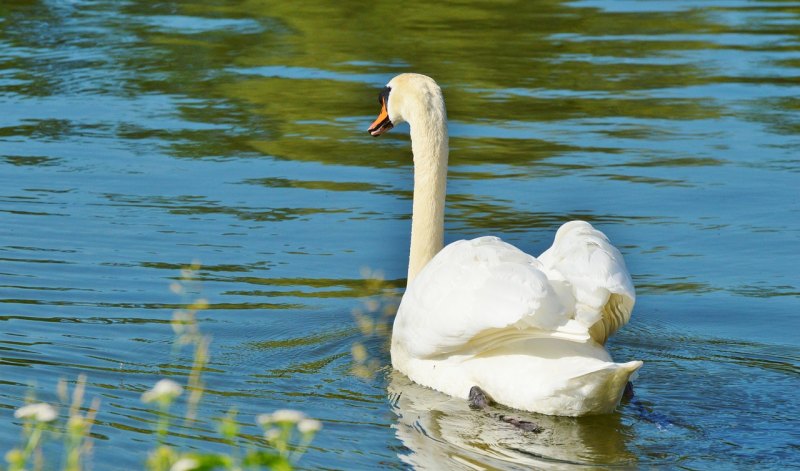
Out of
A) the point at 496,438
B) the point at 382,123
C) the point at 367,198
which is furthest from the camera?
the point at 367,198

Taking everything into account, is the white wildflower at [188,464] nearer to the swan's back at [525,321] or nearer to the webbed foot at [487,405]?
the swan's back at [525,321]

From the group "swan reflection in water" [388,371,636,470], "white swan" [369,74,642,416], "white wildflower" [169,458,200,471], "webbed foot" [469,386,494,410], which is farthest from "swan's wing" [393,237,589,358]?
"white wildflower" [169,458,200,471]

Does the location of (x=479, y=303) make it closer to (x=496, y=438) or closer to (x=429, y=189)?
(x=496, y=438)

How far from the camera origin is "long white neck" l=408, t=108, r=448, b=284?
25.5 ft

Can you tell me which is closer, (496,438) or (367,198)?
(496,438)

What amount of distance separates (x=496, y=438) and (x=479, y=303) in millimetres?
524

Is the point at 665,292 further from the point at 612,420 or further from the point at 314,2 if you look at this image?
the point at 314,2

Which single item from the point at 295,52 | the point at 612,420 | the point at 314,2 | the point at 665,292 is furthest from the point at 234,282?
the point at 314,2

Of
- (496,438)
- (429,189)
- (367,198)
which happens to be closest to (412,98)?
(429,189)

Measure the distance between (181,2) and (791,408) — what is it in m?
14.1

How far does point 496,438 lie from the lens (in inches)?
243

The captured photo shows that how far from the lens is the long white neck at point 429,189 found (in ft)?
25.5

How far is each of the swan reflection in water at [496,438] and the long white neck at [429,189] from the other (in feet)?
3.93

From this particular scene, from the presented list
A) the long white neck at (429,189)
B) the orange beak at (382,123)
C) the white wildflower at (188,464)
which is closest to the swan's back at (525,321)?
the long white neck at (429,189)
